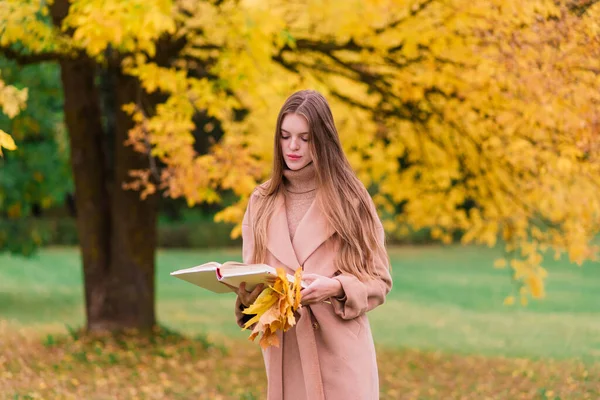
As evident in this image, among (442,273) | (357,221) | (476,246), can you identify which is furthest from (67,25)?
(476,246)

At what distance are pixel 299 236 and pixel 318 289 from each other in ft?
1.00

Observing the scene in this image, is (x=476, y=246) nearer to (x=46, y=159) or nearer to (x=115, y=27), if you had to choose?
(x=46, y=159)

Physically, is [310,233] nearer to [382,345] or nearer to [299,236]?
[299,236]

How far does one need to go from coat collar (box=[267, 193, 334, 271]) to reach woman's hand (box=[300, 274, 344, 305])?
0.52ft

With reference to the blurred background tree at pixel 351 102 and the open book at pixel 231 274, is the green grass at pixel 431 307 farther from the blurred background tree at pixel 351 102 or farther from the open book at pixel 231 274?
the open book at pixel 231 274

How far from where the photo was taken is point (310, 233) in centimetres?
354

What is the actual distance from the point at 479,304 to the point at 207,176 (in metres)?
13.0

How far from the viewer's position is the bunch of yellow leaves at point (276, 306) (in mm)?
3188

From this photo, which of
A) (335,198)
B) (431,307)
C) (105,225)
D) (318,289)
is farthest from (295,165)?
(431,307)

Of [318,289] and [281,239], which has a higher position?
[281,239]

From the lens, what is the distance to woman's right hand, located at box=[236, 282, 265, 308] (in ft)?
11.0

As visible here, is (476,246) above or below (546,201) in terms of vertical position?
below

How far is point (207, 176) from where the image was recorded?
834 cm

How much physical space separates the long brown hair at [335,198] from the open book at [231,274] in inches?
11.0
